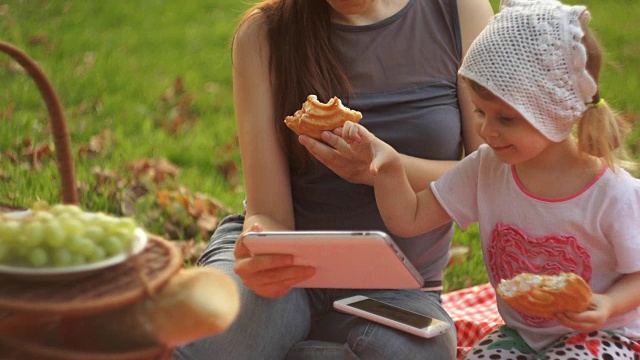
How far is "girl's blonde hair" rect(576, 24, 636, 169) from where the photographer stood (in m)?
2.34

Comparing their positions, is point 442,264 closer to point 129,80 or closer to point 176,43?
A: point 129,80

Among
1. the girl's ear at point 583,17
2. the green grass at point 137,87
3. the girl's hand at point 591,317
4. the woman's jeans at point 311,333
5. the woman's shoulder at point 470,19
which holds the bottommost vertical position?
the green grass at point 137,87

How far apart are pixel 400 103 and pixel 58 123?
3.61ft

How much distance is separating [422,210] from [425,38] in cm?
52

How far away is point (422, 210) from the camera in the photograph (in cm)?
259

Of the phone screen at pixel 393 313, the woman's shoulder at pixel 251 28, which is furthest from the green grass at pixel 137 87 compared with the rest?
the phone screen at pixel 393 313

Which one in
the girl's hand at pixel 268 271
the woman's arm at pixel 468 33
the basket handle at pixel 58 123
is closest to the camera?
the basket handle at pixel 58 123

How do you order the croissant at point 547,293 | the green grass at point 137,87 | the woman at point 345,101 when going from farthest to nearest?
the green grass at point 137,87 → the woman at point 345,101 → the croissant at point 547,293

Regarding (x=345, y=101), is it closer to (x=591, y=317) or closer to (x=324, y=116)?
(x=324, y=116)

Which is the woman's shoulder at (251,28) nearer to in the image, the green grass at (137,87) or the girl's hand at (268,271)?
the green grass at (137,87)

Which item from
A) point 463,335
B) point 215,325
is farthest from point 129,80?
point 215,325

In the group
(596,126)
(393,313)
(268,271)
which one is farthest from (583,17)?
(268,271)

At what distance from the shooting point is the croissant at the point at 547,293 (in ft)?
7.20

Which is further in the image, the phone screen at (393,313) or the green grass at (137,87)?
the green grass at (137,87)
